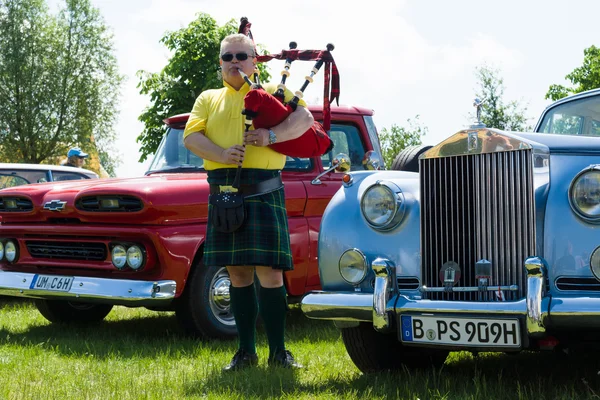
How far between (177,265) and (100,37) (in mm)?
39892

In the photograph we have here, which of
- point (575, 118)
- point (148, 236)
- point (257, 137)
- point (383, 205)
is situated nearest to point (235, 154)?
point (257, 137)

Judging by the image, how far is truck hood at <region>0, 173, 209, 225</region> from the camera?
17.6 feet

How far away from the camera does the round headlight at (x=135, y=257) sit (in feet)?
17.7

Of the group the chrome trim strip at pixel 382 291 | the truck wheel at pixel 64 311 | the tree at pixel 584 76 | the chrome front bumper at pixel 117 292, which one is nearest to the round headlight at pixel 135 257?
the chrome front bumper at pixel 117 292

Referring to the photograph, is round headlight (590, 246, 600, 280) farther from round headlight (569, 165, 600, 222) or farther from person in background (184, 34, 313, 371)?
person in background (184, 34, 313, 371)

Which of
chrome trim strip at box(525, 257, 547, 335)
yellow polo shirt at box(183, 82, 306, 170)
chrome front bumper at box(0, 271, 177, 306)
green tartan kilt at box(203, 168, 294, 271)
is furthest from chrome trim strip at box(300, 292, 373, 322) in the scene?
chrome front bumper at box(0, 271, 177, 306)

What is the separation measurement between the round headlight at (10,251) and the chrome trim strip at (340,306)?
121 inches

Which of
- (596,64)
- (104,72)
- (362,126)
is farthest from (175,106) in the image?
(104,72)

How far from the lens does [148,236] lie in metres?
5.34

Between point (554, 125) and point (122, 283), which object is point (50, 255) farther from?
point (554, 125)

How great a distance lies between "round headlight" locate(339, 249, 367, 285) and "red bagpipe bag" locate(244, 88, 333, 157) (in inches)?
28.9

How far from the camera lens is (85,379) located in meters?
4.28

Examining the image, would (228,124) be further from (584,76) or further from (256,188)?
(584,76)

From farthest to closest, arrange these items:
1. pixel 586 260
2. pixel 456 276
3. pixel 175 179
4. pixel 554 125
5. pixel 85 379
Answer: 1. pixel 175 179
2. pixel 554 125
3. pixel 85 379
4. pixel 456 276
5. pixel 586 260
